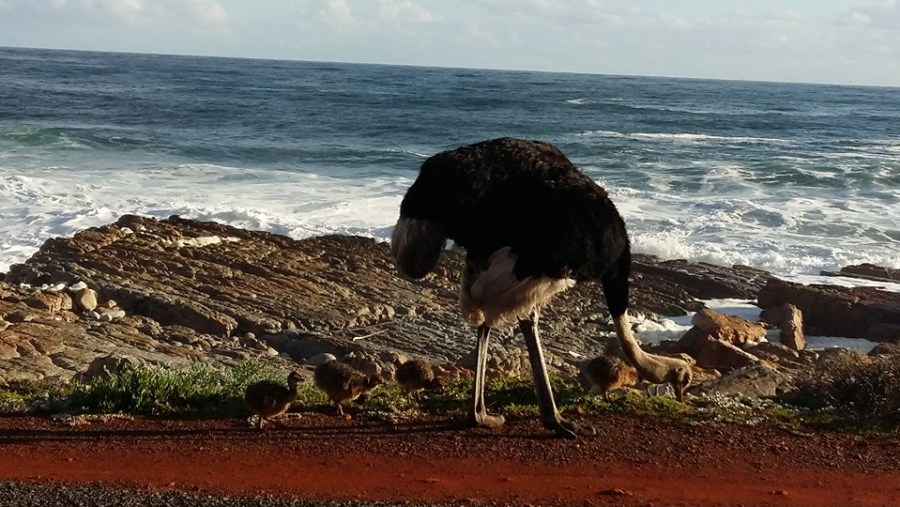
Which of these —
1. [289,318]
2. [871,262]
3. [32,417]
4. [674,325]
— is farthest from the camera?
[871,262]

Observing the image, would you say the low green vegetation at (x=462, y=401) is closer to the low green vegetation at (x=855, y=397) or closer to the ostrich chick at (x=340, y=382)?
the low green vegetation at (x=855, y=397)

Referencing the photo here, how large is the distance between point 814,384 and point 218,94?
59159mm

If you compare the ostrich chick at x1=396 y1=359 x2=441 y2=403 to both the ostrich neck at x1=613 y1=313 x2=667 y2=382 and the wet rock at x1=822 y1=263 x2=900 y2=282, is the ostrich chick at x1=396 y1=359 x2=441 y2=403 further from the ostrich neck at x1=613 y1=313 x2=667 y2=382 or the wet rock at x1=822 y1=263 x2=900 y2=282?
the wet rock at x1=822 y1=263 x2=900 y2=282

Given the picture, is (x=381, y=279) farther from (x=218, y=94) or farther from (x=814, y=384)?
(x=218, y=94)

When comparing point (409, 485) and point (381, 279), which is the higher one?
point (409, 485)

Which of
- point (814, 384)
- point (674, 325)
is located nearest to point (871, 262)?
point (674, 325)

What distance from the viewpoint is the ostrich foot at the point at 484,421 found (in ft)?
22.0

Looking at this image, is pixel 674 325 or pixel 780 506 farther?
pixel 674 325

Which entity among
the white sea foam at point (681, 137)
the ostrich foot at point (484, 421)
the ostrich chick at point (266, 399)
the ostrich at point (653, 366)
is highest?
the ostrich at point (653, 366)

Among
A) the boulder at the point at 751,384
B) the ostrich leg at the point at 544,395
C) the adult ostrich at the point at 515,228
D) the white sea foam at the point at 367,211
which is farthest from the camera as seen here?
the white sea foam at the point at 367,211

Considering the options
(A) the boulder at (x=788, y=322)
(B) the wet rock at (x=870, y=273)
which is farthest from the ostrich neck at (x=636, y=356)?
(B) the wet rock at (x=870, y=273)

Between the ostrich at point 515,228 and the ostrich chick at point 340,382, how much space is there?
1.03 metres

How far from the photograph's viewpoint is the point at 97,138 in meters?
38.0

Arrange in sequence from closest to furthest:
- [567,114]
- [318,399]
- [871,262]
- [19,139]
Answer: [318,399], [871,262], [19,139], [567,114]
